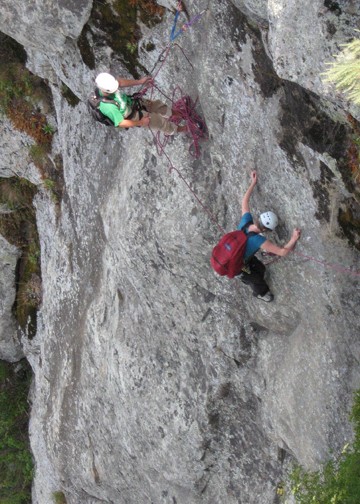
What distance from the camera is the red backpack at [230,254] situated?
30.1 ft

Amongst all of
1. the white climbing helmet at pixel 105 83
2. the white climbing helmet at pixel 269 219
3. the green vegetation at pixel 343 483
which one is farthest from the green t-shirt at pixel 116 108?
the green vegetation at pixel 343 483

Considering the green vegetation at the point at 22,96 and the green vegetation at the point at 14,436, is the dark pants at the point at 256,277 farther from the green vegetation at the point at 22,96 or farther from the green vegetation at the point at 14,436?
the green vegetation at the point at 14,436

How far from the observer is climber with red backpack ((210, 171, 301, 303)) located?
8.99 m

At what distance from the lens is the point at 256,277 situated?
382 inches

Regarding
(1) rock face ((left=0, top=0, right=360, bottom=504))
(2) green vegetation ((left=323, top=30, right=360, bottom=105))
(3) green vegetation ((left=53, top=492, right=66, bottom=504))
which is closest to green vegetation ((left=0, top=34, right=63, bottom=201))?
(1) rock face ((left=0, top=0, right=360, bottom=504))

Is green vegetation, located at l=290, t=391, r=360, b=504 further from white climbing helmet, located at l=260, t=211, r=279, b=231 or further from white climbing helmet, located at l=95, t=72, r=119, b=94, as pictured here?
white climbing helmet, located at l=95, t=72, r=119, b=94

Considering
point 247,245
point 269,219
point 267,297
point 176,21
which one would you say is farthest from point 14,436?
point 176,21

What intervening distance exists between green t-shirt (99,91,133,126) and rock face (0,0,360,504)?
126 centimetres

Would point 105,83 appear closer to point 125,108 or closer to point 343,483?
point 125,108

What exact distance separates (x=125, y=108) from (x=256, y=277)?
329cm

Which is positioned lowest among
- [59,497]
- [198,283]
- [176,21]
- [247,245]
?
[59,497]

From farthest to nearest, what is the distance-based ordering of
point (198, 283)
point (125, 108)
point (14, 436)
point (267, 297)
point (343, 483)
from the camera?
point (14, 436)
point (198, 283)
point (267, 297)
point (125, 108)
point (343, 483)

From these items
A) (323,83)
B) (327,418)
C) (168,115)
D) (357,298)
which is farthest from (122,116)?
(327,418)

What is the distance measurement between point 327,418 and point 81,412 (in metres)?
7.29
